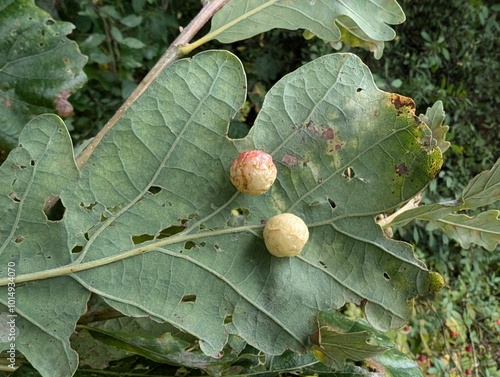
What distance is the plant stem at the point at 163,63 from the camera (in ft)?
2.26

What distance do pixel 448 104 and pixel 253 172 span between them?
7.04ft

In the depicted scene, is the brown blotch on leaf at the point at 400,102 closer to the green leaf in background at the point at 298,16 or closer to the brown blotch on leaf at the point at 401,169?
the brown blotch on leaf at the point at 401,169

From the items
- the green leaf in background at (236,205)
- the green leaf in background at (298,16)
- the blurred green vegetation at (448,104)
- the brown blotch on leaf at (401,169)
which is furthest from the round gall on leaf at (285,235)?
the blurred green vegetation at (448,104)

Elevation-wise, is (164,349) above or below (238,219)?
below

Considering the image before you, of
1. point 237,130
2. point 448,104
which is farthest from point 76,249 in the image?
point 448,104

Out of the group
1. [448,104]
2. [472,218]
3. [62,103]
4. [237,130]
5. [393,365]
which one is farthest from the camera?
[448,104]

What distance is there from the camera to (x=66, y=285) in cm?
65

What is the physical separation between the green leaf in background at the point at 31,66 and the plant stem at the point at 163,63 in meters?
0.25

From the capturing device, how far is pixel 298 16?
884mm

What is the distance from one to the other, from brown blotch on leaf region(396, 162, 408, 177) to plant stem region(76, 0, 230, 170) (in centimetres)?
32

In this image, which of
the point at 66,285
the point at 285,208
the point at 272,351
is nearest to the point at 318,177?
the point at 285,208

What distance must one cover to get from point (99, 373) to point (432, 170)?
55cm

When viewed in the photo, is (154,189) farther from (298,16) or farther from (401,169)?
(298,16)

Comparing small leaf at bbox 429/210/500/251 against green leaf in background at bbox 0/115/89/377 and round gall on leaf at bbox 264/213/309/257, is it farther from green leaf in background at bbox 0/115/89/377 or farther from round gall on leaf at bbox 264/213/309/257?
green leaf in background at bbox 0/115/89/377
